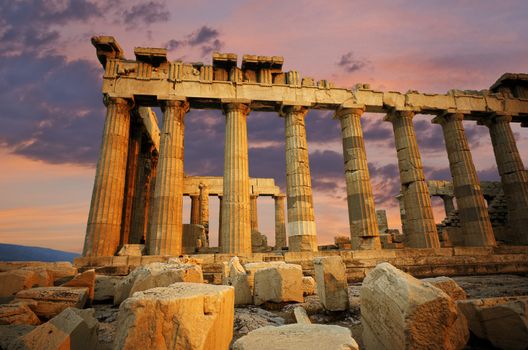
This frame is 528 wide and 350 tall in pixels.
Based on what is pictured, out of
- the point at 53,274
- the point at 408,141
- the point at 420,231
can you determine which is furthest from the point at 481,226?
the point at 53,274

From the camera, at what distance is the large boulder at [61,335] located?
7.54ft

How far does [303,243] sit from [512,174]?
12.9m

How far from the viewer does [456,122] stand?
583 inches

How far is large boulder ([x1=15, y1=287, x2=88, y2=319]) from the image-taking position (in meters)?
3.95

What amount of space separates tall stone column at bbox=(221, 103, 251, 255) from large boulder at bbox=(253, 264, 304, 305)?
18.3 ft

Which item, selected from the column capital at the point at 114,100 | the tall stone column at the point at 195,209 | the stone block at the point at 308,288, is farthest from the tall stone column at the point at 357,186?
the tall stone column at the point at 195,209

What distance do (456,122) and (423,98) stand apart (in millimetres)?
2337

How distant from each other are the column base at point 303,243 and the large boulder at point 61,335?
956 centimetres

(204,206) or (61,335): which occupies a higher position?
(204,206)

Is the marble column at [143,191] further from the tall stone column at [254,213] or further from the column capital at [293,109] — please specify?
the tall stone column at [254,213]

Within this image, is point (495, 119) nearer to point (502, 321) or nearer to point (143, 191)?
point (502, 321)

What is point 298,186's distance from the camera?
484 inches

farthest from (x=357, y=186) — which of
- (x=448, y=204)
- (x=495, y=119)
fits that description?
(x=448, y=204)

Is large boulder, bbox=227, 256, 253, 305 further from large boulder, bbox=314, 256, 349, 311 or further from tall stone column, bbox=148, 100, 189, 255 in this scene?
tall stone column, bbox=148, 100, 189, 255
